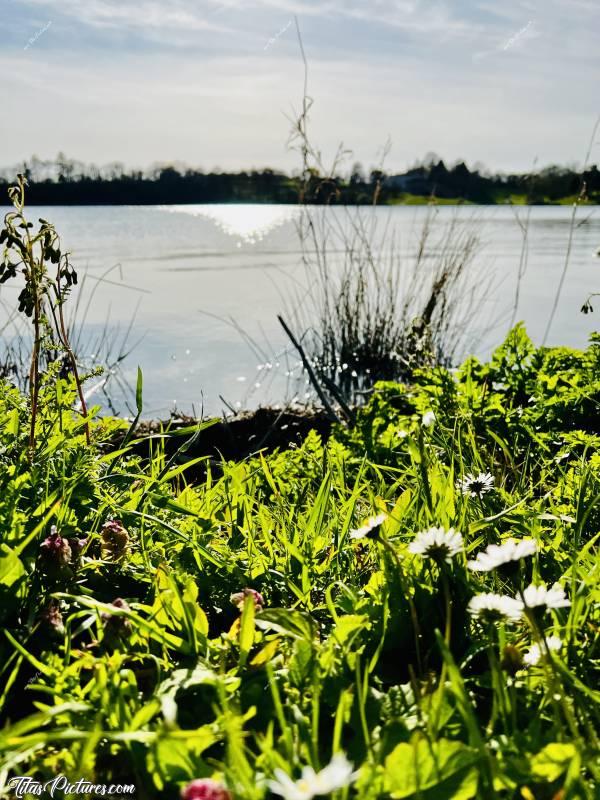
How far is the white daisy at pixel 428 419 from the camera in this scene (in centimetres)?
225

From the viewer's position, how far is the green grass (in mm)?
836

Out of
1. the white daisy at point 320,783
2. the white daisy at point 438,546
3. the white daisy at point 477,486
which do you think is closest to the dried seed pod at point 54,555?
the white daisy at point 438,546

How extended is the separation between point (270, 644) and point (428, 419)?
130 cm

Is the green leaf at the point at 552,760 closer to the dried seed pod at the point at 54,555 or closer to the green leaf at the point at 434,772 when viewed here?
the green leaf at the point at 434,772

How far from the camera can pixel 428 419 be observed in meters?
2.26

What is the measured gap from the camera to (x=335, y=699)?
984 mm

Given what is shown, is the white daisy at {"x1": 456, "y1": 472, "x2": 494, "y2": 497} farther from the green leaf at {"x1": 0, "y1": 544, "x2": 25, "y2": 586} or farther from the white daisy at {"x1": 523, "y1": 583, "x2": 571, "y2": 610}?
the green leaf at {"x1": 0, "y1": 544, "x2": 25, "y2": 586}

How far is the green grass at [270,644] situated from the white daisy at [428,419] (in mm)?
458

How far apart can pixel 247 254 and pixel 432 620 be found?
488 inches

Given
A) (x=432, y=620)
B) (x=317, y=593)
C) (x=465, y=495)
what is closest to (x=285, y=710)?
(x=432, y=620)

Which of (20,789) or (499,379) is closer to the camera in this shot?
(20,789)

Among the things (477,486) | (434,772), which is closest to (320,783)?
(434,772)

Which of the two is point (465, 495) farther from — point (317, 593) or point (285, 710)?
point (285, 710)

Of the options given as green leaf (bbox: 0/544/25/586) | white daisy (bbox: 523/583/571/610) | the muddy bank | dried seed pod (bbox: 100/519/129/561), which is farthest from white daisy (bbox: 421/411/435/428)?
green leaf (bbox: 0/544/25/586)
